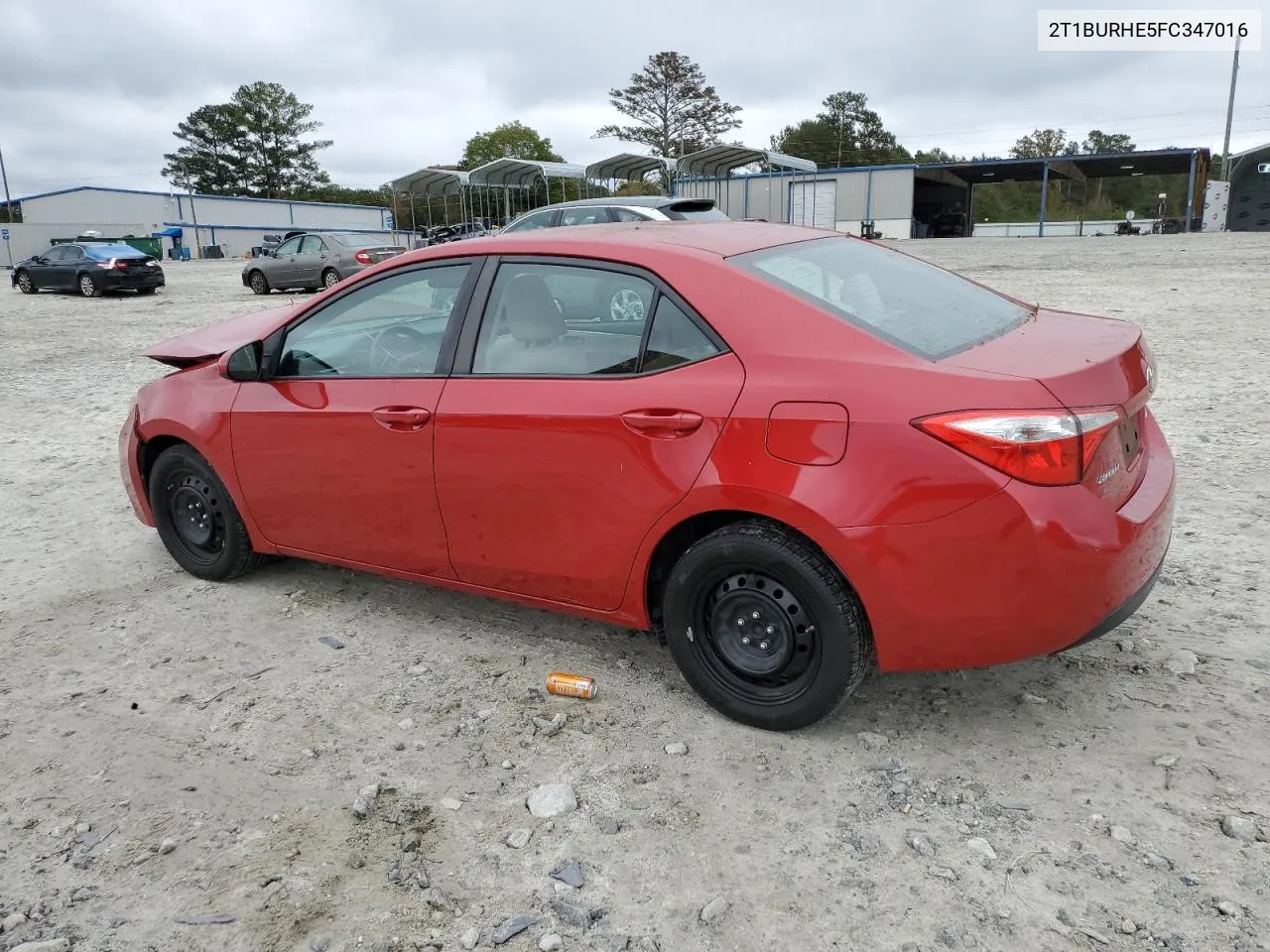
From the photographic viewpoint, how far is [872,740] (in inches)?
118

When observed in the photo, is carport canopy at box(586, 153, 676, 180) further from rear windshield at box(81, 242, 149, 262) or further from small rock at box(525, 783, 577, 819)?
small rock at box(525, 783, 577, 819)

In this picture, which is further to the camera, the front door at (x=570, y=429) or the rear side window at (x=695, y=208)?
the rear side window at (x=695, y=208)

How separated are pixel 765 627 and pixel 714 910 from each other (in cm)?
91

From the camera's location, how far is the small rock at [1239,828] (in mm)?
2449

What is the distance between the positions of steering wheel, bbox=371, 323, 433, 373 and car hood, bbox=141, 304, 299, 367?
0.57m

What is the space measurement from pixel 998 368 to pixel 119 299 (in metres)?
24.6

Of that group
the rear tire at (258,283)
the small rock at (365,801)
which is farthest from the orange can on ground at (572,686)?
the rear tire at (258,283)

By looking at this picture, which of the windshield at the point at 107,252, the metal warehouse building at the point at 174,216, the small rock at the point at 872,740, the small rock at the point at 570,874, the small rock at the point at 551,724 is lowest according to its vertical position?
the small rock at the point at 570,874

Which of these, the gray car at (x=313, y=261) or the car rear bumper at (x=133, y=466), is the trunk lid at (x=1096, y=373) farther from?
the gray car at (x=313, y=261)

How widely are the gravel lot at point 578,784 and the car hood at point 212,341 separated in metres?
1.08

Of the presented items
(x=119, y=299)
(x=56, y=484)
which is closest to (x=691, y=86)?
(x=119, y=299)

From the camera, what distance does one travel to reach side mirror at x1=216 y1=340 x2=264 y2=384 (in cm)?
395

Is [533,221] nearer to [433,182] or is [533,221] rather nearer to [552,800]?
[552,800]

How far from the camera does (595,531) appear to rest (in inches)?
124
